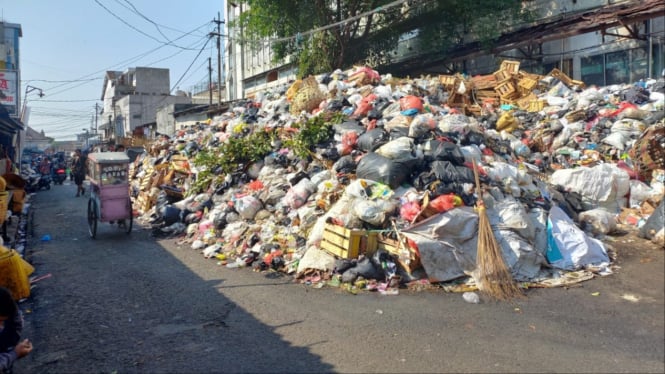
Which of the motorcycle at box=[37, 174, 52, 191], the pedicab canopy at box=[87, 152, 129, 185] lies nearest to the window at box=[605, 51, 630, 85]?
the pedicab canopy at box=[87, 152, 129, 185]

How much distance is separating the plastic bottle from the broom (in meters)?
0.21

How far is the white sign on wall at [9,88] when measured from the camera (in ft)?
57.7

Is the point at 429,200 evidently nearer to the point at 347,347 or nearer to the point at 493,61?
the point at 347,347

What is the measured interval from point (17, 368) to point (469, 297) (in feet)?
13.5

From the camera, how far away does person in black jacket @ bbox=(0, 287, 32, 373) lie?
3076 millimetres

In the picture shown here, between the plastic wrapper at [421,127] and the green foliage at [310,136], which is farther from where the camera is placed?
the green foliage at [310,136]

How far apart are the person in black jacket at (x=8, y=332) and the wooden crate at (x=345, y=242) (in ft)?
11.2

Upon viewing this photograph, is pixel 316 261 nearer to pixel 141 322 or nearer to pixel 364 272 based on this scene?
pixel 364 272

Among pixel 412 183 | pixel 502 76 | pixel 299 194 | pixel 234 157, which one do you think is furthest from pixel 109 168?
pixel 502 76

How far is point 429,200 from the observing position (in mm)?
6102

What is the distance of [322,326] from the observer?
444cm

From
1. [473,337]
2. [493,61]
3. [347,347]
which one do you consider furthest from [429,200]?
[493,61]

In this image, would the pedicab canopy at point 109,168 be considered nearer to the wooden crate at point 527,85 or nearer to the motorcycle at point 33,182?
the motorcycle at point 33,182

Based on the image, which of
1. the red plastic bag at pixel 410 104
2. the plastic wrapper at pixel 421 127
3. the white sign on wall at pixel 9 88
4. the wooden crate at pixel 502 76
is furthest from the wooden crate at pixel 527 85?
the white sign on wall at pixel 9 88
